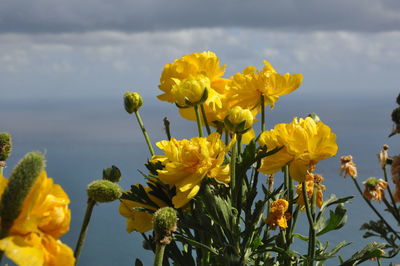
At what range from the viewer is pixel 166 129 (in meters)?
1.26

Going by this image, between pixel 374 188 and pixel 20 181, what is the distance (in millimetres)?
786

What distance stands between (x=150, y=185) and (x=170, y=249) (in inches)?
5.7

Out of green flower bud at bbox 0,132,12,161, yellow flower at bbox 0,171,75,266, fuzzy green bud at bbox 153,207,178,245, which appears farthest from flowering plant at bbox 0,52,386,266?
yellow flower at bbox 0,171,75,266

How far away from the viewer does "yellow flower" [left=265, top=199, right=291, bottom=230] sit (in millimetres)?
1127

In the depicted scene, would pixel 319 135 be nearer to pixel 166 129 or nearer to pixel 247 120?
pixel 247 120

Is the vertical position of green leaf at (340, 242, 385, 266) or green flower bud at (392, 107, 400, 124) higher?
green flower bud at (392, 107, 400, 124)

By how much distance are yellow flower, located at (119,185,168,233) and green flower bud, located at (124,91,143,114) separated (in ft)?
0.76

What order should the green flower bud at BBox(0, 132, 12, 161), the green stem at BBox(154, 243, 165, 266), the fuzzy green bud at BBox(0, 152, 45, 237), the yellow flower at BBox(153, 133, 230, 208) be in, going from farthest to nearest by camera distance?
the yellow flower at BBox(153, 133, 230, 208) → the green flower bud at BBox(0, 132, 12, 161) → the green stem at BBox(154, 243, 165, 266) → the fuzzy green bud at BBox(0, 152, 45, 237)

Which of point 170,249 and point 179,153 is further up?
point 179,153

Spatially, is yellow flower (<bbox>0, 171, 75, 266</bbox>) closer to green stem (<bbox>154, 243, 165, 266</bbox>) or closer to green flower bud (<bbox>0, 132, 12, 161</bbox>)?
green stem (<bbox>154, 243, 165, 266</bbox>)

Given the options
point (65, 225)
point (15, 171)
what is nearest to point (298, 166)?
point (65, 225)

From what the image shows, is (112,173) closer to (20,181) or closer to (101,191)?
(101,191)

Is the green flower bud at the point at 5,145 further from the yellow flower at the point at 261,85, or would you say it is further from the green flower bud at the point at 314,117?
the green flower bud at the point at 314,117

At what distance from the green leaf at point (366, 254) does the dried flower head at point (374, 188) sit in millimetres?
139
